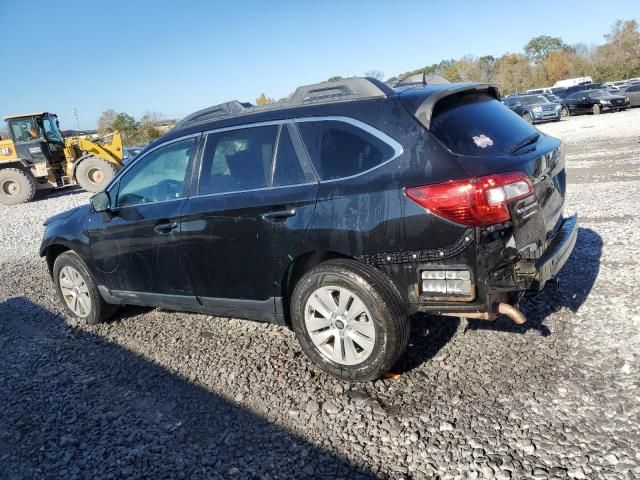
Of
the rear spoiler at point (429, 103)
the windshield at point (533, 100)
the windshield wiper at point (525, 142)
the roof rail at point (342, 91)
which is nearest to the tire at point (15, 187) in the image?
the roof rail at point (342, 91)

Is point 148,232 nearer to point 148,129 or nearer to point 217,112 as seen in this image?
point 217,112

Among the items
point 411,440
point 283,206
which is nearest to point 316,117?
point 283,206


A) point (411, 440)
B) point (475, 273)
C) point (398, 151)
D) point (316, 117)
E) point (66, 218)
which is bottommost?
point (411, 440)

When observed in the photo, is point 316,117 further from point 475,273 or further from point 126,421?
point 126,421

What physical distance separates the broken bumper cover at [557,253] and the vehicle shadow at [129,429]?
1513 millimetres

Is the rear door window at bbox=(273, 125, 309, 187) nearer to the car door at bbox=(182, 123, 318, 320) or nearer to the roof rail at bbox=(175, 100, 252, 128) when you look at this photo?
the car door at bbox=(182, 123, 318, 320)

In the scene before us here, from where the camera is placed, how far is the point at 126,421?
3.21m

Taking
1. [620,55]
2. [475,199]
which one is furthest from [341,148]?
[620,55]

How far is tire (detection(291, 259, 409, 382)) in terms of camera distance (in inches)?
120

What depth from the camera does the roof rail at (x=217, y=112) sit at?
387 centimetres

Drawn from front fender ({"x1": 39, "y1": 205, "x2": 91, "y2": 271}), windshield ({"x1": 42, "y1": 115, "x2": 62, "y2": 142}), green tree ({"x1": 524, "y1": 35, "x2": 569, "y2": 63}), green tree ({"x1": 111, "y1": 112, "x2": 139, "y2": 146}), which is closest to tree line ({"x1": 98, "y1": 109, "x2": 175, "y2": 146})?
green tree ({"x1": 111, "y1": 112, "x2": 139, "y2": 146})

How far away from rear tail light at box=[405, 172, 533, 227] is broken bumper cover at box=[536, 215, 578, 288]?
438mm

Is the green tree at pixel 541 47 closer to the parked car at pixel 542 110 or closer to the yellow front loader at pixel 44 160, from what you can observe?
the parked car at pixel 542 110

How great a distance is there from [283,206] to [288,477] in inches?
63.8
